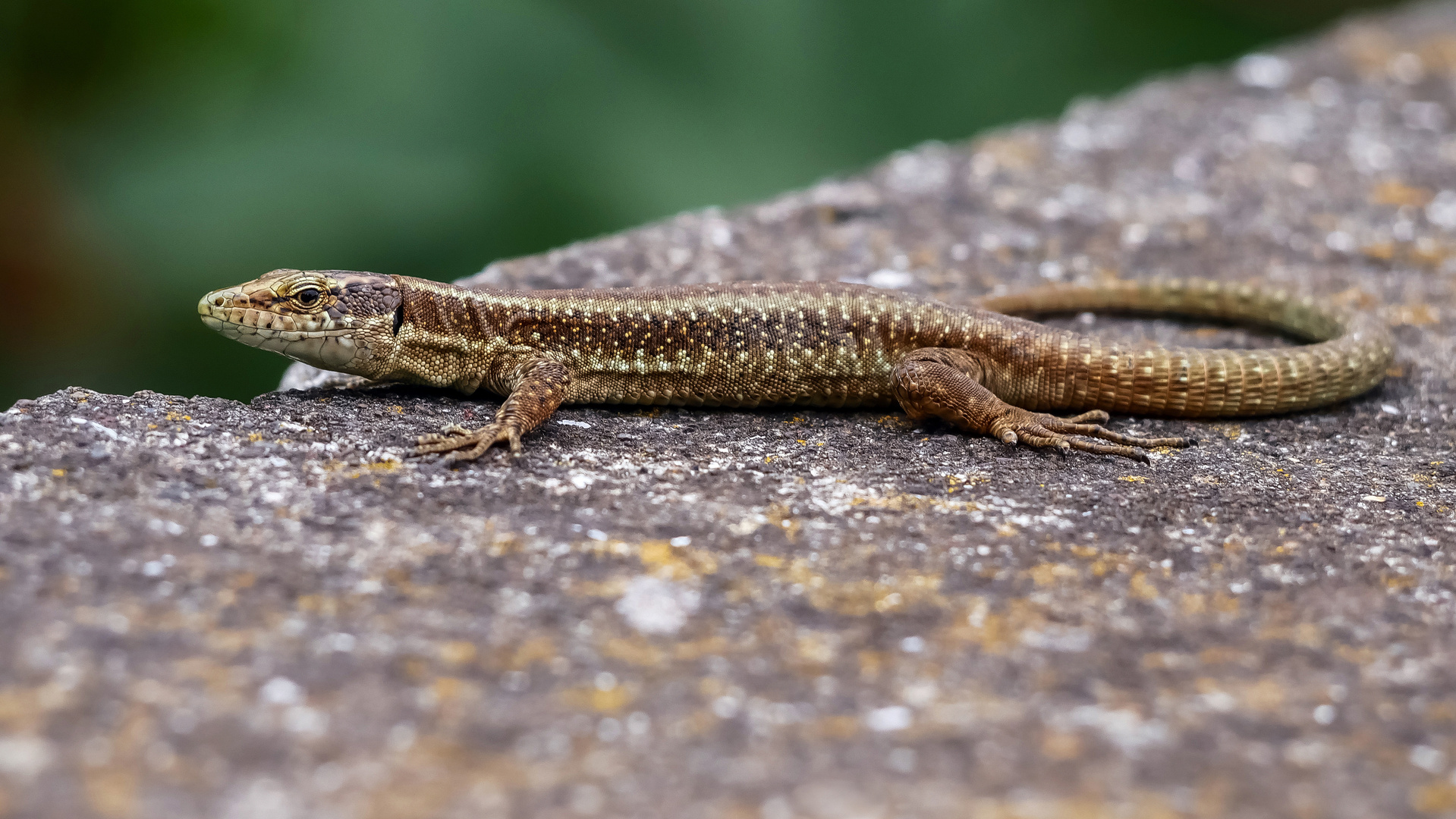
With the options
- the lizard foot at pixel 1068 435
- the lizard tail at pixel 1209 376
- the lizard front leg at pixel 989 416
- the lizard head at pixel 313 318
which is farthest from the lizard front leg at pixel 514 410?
the lizard tail at pixel 1209 376

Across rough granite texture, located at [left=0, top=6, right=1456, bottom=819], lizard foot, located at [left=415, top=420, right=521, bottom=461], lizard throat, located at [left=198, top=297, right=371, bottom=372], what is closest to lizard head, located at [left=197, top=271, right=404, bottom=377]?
lizard throat, located at [left=198, top=297, right=371, bottom=372]

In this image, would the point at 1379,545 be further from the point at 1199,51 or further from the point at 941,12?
the point at 1199,51

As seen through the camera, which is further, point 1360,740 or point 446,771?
point 1360,740

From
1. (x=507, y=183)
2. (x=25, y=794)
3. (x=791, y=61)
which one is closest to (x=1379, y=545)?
(x=25, y=794)

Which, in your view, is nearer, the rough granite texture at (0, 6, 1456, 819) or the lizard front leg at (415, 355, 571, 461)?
the rough granite texture at (0, 6, 1456, 819)

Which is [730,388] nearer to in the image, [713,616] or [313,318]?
[313,318]

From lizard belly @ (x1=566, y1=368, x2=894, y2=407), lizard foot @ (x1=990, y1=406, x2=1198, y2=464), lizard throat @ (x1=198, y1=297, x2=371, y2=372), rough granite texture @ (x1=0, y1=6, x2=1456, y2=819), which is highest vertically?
lizard throat @ (x1=198, y1=297, x2=371, y2=372)

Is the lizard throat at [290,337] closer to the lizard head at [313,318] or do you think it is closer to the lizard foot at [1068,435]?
the lizard head at [313,318]

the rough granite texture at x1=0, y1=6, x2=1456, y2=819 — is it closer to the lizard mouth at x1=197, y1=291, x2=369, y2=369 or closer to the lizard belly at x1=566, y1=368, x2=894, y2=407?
the lizard belly at x1=566, y1=368, x2=894, y2=407
